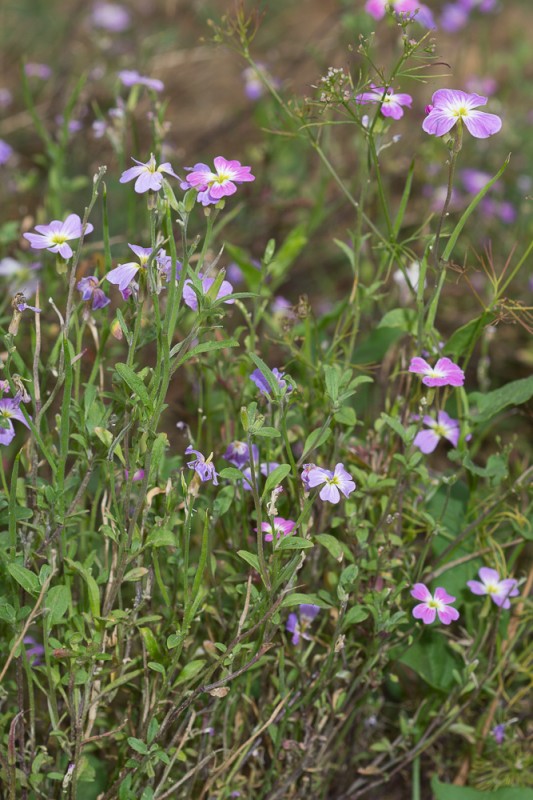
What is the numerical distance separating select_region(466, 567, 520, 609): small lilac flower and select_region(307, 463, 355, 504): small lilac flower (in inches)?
14.4

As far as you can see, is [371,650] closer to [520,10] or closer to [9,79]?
[9,79]

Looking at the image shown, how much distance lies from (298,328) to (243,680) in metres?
0.73

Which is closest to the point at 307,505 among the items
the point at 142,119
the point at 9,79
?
the point at 142,119

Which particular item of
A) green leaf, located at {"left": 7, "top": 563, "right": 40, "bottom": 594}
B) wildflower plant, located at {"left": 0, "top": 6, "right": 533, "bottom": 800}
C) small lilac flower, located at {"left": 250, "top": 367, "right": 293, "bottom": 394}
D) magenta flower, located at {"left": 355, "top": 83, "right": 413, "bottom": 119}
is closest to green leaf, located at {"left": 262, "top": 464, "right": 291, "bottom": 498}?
wildflower plant, located at {"left": 0, "top": 6, "right": 533, "bottom": 800}

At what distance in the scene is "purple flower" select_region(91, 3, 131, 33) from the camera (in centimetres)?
383

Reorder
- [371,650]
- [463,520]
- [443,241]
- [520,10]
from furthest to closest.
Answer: [520,10]
[443,241]
[463,520]
[371,650]

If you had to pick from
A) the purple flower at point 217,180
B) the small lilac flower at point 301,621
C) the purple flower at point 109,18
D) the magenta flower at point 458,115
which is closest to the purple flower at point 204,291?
the purple flower at point 217,180

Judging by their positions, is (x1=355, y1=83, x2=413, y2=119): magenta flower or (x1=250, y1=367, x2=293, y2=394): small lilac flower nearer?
(x1=250, y1=367, x2=293, y2=394): small lilac flower

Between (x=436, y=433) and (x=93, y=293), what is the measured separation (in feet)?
2.06

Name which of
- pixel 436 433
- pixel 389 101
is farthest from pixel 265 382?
pixel 389 101

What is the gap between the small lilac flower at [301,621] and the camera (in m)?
1.45

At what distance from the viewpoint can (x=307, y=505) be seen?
4.01ft

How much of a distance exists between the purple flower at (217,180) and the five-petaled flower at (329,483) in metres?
0.40

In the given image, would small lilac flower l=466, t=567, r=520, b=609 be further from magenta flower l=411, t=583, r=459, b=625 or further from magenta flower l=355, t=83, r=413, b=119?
magenta flower l=355, t=83, r=413, b=119
